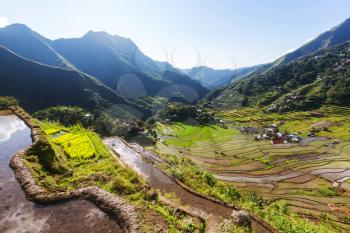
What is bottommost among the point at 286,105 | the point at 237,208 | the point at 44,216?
the point at 286,105

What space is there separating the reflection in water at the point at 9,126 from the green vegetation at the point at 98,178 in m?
6.02

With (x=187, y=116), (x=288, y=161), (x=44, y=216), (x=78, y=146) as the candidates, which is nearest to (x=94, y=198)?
(x=44, y=216)

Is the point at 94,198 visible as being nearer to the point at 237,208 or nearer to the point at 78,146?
the point at 237,208

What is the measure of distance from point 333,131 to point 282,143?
29.1 meters

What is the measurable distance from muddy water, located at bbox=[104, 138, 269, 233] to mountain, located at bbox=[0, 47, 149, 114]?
11148cm

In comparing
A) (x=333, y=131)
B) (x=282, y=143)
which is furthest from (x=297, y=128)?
(x=282, y=143)

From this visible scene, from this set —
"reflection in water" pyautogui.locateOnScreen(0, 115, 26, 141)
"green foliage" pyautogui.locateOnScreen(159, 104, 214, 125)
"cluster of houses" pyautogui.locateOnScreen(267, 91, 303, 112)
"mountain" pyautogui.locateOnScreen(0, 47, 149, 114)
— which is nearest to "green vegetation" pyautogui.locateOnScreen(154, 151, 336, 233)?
"reflection in water" pyautogui.locateOnScreen(0, 115, 26, 141)

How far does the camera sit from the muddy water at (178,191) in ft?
60.4

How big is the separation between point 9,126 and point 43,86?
125m

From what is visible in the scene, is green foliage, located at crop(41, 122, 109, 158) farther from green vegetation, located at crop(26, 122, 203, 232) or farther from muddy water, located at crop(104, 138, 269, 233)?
muddy water, located at crop(104, 138, 269, 233)

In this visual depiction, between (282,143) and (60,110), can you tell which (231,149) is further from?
(60,110)

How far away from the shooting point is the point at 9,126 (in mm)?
29672

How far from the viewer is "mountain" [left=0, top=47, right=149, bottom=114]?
427ft

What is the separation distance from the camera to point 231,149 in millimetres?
84875
